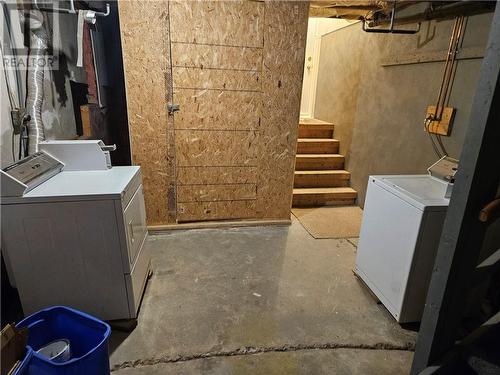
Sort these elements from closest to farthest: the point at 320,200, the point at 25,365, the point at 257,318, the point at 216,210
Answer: the point at 25,365, the point at 257,318, the point at 216,210, the point at 320,200

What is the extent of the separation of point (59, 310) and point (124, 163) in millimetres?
2190

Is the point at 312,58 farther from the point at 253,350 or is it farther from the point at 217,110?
the point at 253,350

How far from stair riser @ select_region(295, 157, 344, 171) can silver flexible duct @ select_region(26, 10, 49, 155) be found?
3.06m

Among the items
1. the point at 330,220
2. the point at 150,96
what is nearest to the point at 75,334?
the point at 150,96

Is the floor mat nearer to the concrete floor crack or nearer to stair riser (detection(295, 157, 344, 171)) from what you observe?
stair riser (detection(295, 157, 344, 171))

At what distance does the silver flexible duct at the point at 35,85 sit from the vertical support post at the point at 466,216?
2264 mm

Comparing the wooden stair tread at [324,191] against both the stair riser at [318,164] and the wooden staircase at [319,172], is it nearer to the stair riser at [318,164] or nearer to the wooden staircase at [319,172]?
the wooden staircase at [319,172]

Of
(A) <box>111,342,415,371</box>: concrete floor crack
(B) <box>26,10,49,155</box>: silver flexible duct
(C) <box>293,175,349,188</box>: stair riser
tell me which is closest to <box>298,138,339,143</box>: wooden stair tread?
(C) <box>293,175,349,188</box>: stair riser

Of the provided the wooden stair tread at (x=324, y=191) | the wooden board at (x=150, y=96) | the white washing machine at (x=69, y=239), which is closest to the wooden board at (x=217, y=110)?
the wooden board at (x=150, y=96)

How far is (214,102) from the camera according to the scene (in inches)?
114

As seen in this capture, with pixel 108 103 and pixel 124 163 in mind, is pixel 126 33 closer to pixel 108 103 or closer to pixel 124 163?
pixel 108 103

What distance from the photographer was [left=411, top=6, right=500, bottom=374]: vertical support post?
103 centimetres

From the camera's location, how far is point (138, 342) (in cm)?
178

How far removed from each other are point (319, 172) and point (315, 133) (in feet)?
2.51
